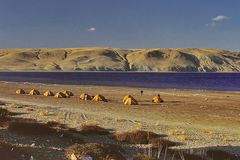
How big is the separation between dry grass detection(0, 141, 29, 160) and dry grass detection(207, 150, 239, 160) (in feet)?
22.8

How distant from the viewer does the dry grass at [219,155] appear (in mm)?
17609

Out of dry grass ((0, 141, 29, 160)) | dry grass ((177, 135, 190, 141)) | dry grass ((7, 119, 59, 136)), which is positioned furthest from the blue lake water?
dry grass ((0, 141, 29, 160))

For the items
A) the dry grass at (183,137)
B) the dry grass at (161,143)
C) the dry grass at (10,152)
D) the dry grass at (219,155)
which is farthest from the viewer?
the dry grass at (183,137)

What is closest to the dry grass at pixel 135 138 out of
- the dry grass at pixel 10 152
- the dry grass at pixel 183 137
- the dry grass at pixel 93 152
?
the dry grass at pixel 183 137

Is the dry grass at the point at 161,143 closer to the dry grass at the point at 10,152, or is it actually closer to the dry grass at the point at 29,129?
the dry grass at the point at 29,129

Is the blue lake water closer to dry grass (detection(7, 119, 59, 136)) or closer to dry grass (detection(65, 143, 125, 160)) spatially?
dry grass (detection(7, 119, 59, 136))

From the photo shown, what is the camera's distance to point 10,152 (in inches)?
537

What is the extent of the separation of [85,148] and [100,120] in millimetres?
14967

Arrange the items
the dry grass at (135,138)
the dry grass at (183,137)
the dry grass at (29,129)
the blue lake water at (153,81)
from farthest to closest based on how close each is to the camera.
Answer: the blue lake water at (153,81) → the dry grass at (183,137) → the dry grass at (135,138) → the dry grass at (29,129)

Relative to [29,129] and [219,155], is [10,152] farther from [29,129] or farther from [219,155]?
[219,155]

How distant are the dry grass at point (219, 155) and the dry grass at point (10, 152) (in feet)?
22.8

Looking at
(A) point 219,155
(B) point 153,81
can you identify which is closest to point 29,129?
(A) point 219,155

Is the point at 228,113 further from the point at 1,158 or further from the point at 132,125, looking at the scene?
the point at 1,158

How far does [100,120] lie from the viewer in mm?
29531
